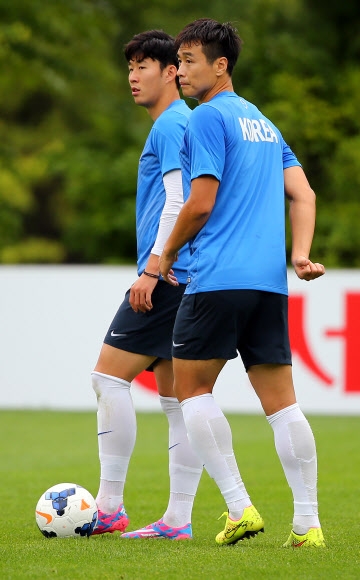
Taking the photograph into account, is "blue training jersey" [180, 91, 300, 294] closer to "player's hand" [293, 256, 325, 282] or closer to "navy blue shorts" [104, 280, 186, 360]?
"player's hand" [293, 256, 325, 282]

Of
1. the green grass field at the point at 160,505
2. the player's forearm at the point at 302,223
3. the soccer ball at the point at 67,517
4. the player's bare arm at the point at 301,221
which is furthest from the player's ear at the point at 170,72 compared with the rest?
the green grass field at the point at 160,505

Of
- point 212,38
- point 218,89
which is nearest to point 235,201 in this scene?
point 218,89

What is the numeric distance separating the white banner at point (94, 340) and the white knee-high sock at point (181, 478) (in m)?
7.70

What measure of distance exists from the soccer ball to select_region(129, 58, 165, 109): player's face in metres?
1.99

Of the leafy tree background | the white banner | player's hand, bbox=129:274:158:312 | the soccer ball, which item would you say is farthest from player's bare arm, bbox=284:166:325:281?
the leafy tree background

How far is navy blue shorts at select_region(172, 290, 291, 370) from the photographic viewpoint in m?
4.84

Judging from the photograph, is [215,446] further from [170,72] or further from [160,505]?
[160,505]

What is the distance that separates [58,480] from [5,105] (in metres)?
26.0

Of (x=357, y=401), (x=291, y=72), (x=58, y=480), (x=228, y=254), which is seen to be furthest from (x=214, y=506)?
(x=291, y=72)

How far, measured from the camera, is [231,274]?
4859 mm

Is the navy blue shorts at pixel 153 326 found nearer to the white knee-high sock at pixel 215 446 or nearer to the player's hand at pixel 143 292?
the player's hand at pixel 143 292

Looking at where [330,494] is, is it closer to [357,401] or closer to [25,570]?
[25,570]

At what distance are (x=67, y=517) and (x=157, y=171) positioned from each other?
1.72m

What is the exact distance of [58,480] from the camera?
804cm
